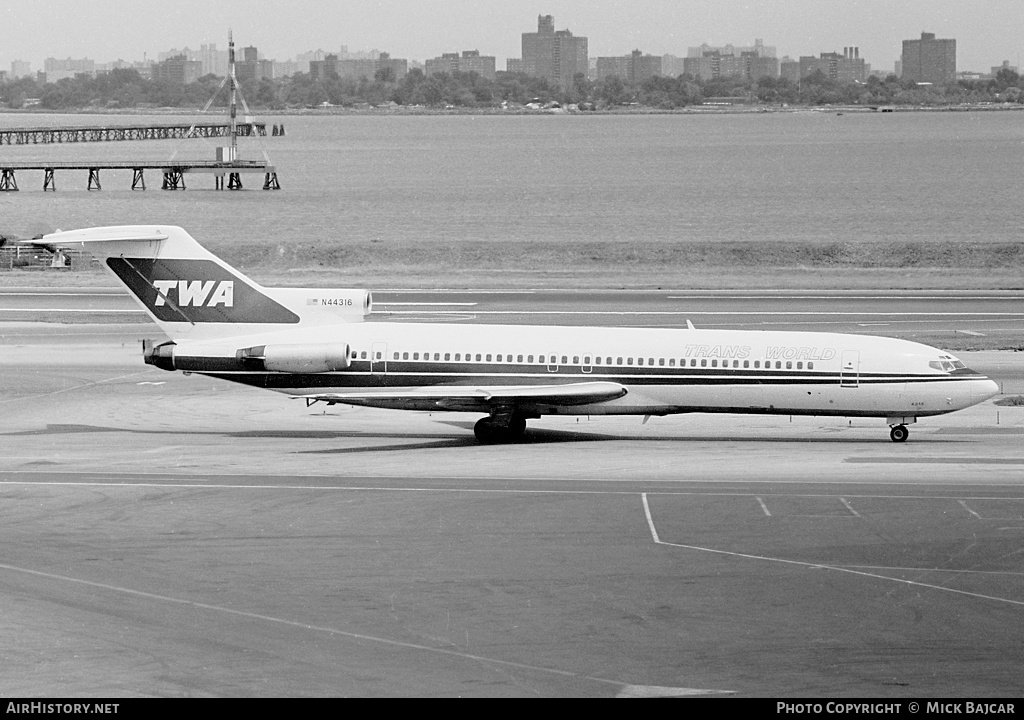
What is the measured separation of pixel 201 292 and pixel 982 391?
23.6 metres

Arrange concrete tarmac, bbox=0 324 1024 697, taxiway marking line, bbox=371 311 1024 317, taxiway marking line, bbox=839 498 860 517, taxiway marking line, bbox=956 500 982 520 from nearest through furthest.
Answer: concrete tarmac, bbox=0 324 1024 697
taxiway marking line, bbox=956 500 982 520
taxiway marking line, bbox=839 498 860 517
taxiway marking line, bbox=371 311 1024 317

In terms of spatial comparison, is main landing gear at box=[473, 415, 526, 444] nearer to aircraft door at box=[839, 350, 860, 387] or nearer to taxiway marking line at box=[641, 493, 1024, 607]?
aircraft door at box=[839, 350, 860, 387]

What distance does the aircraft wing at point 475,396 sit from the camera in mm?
40938

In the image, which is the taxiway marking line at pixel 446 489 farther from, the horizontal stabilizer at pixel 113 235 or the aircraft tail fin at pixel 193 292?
the horizontal stabilizer at pixel 113 235

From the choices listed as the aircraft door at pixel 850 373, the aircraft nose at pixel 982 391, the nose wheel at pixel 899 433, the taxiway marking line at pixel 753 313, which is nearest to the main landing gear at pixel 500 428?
the aircraft door at pixel 850 373

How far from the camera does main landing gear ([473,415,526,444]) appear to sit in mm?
41938

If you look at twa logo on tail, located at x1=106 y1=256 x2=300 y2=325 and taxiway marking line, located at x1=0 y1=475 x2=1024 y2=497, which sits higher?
twa logo on tail, located at x1=106 y1=256 x2=300 y2=325

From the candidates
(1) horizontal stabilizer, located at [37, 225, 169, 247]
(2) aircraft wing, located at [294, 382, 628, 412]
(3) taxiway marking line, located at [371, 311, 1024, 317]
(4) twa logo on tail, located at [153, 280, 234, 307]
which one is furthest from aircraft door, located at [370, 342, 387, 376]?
(3) taxiway marking line, located at [371, 311, 1024, 317]

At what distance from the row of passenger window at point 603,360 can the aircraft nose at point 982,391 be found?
15.6ft

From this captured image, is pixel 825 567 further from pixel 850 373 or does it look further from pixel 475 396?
pixel 475 396

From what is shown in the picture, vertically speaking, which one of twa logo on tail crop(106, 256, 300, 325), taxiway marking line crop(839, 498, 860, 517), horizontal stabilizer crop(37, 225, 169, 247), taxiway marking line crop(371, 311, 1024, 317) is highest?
horizontal stabilizer crop(37, 225, 169, 247)

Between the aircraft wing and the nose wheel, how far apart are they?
8190 millimetres

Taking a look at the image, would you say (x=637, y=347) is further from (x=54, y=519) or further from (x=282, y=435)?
(x=54, y=519)

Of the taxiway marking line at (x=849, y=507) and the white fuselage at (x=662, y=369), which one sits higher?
the white fuselage at (x=662, y=369)
